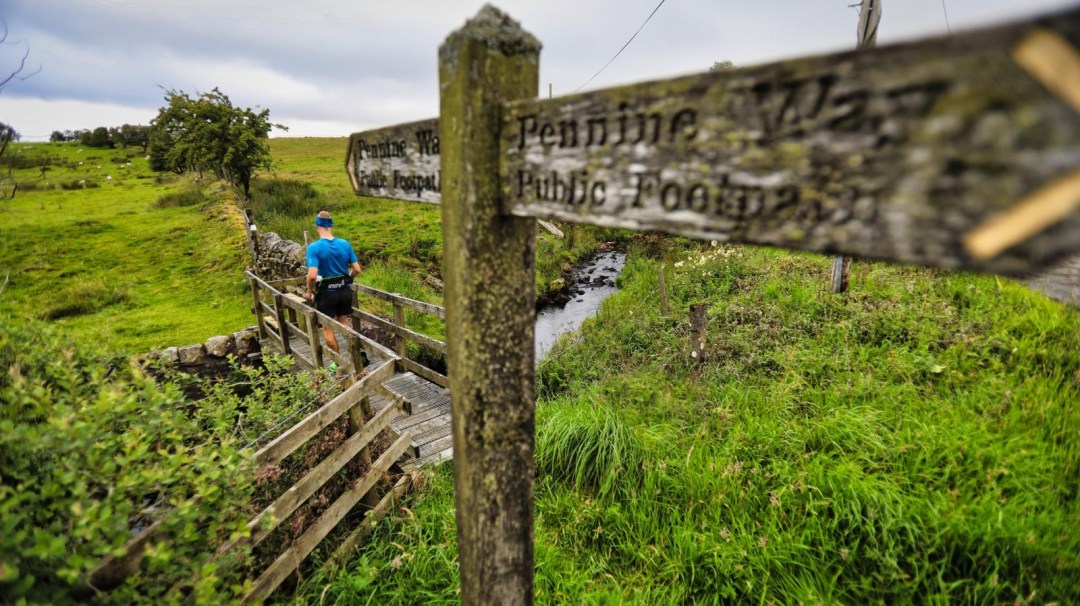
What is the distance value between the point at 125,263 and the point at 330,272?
1116cm

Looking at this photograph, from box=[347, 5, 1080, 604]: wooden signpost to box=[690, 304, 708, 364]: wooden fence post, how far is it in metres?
4.41

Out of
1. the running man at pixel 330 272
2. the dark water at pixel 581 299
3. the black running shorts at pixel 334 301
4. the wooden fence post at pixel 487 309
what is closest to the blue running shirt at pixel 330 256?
the running man at pixel 330 272

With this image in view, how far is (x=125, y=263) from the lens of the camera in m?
13.1

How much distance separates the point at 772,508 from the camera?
317 cm

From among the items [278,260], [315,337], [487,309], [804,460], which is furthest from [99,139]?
[804,460]

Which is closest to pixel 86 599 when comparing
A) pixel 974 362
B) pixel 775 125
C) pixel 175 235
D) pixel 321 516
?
pixel 321 516

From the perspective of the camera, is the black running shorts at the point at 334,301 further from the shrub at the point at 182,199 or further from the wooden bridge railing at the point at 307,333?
the shrub at the point at 182,199

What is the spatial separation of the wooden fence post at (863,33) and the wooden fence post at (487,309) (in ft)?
22.2

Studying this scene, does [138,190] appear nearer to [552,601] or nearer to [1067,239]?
[552,601]

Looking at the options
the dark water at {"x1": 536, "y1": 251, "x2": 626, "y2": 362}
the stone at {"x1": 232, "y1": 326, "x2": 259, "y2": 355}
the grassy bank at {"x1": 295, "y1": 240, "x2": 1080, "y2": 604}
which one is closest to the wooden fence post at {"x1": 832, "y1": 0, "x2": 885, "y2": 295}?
the grassy bank at {"x1": 295, "y1": 240, "x2": 1080, "y2": 604}

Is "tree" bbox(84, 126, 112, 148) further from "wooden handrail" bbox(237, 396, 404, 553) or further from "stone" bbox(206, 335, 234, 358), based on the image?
Answer: "wooden handrail" bbox(237, 396, 404, 553)

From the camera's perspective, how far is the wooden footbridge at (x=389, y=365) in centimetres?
455

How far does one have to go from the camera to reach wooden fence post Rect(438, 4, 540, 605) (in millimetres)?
1309

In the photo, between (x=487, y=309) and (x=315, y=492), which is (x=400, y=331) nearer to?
(x=315, y=492)
